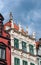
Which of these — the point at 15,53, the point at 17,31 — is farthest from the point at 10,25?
the point at 15,53

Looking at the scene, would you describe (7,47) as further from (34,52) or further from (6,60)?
(34,52)

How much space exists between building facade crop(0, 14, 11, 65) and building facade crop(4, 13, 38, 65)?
47.3 inches

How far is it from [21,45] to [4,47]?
6188 mm

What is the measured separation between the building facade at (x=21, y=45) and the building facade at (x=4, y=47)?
3.94ft

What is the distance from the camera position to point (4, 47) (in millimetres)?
59906

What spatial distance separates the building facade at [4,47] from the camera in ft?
194

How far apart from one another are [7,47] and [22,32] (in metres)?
7.28

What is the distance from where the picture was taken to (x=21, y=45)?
64812 mm

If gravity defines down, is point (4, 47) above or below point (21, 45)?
below

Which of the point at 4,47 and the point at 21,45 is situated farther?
the point at 21,45

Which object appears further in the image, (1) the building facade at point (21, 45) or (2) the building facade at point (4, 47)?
(1) the building facade at point (21, 45)

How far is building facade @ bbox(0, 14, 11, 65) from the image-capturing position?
194 ft

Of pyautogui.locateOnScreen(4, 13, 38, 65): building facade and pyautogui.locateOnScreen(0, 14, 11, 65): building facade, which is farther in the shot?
pyautogui.locateOnScreen(4, 13, 38, 65): building facade

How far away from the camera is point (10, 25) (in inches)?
2515
